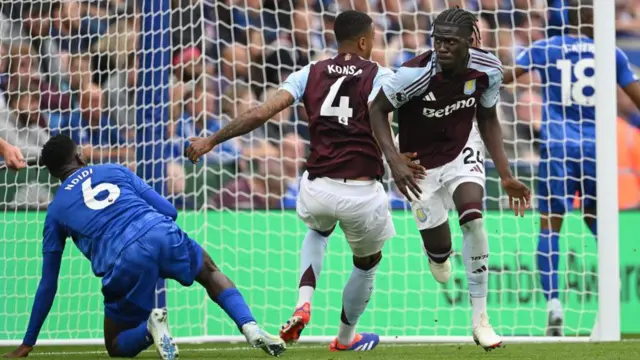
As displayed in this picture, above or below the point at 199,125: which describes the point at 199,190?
below

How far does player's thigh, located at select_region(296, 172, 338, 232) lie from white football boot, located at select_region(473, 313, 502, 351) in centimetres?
109

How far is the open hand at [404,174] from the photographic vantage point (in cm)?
636

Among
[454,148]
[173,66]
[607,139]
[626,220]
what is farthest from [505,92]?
[454,148]

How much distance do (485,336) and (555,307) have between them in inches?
109

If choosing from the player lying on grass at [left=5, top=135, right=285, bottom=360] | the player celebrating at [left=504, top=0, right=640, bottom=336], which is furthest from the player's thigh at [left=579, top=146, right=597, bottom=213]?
the player lying on grass at [left=5, top=135, right=285, bottom=360]

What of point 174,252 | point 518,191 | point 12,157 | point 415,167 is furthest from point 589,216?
point 12,157

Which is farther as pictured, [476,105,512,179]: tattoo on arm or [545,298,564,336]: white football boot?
[545,298,564,336]: white football boot

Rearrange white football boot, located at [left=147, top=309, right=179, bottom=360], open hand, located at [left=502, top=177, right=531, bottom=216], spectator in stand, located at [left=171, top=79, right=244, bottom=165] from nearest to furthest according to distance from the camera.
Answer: white football boot, located at [left=147, top=309, right=179, bottom=360]
open hand, located at [left=502, top=177, right=531, bottom=216]
spectator in stand, located at [left=171, top=79, right=244, bottom=165]

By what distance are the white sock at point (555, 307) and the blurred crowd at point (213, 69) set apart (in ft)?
4.52

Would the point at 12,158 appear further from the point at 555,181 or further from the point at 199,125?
the point at 555,181

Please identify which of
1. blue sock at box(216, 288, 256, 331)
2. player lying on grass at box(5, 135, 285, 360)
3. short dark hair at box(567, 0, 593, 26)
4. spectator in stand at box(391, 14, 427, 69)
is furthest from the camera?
spectator in stand at box(391, 14, 427, 69)

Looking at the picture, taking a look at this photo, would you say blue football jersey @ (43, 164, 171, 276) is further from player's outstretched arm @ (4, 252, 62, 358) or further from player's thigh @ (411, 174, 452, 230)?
player's thigh @ (411, 174, 452, 230)

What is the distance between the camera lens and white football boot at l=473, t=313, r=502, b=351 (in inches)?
253

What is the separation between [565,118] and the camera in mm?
9570
